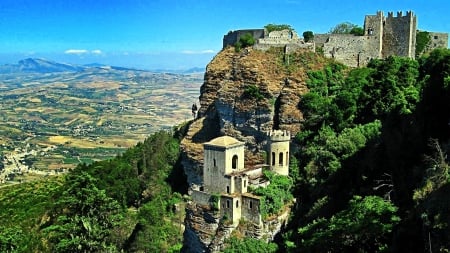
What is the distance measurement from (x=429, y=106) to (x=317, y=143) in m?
13.0

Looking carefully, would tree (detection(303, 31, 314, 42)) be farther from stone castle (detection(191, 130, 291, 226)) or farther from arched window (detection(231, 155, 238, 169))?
arched window (detection(231, 155, 238, 169))

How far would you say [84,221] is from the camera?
3070 cm

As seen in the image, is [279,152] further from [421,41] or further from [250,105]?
[421,41]

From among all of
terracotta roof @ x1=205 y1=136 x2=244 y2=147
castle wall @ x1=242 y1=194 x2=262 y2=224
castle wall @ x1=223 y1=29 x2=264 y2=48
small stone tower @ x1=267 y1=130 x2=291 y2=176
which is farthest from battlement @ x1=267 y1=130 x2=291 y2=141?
castle wall @ x1=223 y1=29 x2=264 y2=48

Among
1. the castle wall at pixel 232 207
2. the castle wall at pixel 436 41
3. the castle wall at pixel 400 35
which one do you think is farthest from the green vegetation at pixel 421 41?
the castle wall at pixel 232 207

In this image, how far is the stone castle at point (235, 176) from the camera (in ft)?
103

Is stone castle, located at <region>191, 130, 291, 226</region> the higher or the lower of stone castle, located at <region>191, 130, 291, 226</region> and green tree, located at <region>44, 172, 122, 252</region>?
the higher

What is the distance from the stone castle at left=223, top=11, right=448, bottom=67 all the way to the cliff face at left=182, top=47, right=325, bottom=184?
2010 mm

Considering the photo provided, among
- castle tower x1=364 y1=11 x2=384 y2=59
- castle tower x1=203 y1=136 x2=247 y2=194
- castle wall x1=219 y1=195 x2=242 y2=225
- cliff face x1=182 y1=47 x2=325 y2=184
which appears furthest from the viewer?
castle tower x1=364 y1=11 x2=384 y2=59

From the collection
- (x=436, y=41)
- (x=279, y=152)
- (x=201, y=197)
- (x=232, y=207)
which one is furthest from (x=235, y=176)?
(x=436, y=41)

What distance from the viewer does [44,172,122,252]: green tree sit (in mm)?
30281

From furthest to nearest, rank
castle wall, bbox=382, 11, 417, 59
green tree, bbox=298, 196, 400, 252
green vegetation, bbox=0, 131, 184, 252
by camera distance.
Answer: castle wall, bbox=382, 11, 417, 59
green vegetation, bbox=0, 131, 184, 252
green tree, bbox=298, 196, 400, 252

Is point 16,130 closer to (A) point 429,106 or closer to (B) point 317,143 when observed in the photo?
(B) point 317,143

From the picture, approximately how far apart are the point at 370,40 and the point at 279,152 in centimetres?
1558
